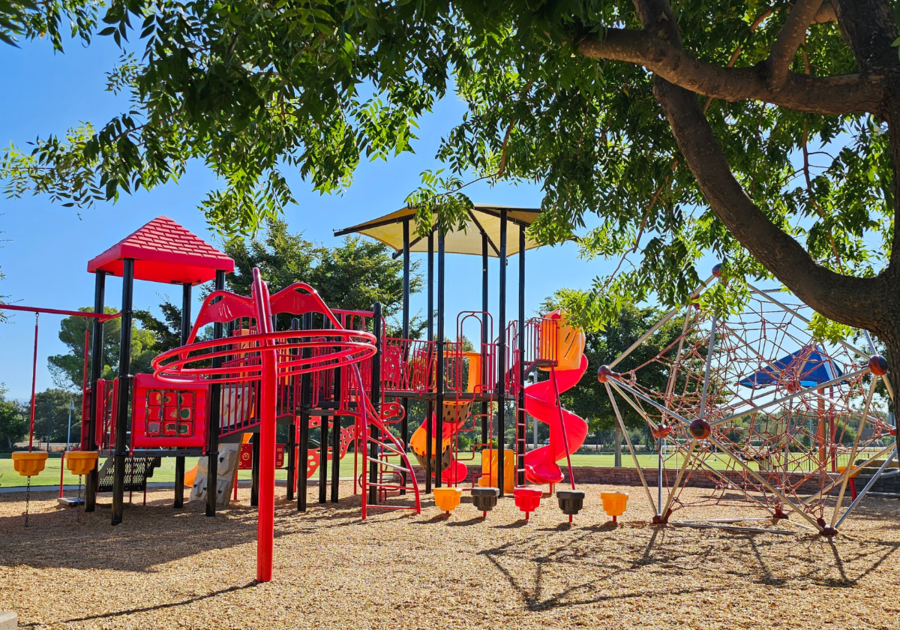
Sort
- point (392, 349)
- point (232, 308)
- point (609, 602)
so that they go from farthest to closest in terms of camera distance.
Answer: point (392, 349), point (232, 308), point (609, 602)

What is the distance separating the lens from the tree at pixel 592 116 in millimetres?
4082

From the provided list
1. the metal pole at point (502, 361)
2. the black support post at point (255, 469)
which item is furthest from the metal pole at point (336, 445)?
the metal pole at point (502, 361)

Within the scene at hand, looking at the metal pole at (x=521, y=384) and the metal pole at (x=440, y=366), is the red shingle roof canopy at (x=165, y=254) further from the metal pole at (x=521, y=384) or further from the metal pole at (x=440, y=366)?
the metal pole at (x=521, y=384)

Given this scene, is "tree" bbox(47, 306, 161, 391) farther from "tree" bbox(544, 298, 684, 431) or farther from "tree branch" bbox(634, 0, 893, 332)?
"tree branch" bbox(634, 0, 893, 332)

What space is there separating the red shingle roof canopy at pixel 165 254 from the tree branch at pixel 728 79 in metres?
6.60

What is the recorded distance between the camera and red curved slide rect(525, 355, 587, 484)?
13828 mm

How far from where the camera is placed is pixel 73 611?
4.36m

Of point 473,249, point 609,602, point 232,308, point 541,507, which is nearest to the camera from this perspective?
point 609,602

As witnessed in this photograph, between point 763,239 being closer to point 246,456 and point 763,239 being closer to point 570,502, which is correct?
point 570,502

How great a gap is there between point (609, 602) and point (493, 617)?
0.88 m

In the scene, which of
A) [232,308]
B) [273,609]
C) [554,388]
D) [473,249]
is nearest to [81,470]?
[232,308]

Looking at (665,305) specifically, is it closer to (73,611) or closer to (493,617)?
(493,617)

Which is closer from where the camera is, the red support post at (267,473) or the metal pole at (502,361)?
the red support post at (267,473)

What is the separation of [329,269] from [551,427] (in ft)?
53.8
